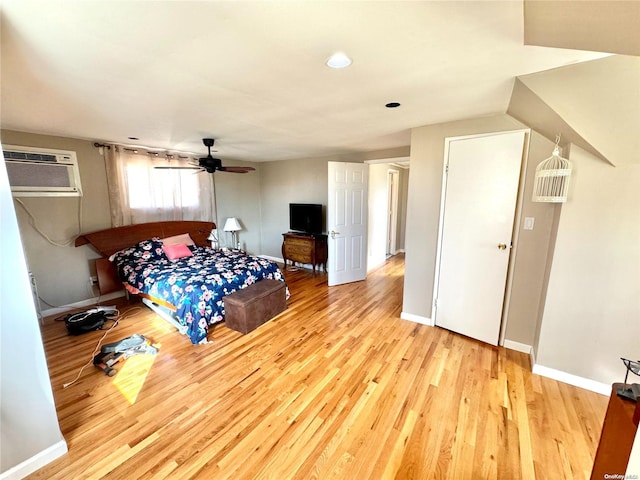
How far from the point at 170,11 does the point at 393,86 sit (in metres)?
1.34

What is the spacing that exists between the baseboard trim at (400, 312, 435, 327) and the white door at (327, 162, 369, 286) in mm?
1395

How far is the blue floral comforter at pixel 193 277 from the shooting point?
8.80 feet

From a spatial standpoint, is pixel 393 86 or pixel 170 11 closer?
pixel 170 11

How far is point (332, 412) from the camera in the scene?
71.4 inches

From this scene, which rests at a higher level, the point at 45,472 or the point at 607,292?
the point at 607,292

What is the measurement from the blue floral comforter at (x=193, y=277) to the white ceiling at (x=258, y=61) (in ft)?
5.57

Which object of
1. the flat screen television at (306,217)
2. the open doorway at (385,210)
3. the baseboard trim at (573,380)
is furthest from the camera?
the open doorway at (385,210)

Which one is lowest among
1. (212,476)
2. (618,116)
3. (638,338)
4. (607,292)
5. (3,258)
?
(212,476)

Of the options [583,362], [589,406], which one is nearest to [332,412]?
[589,406]

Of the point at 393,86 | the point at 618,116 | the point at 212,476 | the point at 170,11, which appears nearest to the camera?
the point at 170,11

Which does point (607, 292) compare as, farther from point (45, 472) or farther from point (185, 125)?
point (185, 125)

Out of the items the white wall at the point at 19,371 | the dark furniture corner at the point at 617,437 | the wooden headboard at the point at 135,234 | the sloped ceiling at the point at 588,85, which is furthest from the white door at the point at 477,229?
the wooden headboard at the point at 135,234

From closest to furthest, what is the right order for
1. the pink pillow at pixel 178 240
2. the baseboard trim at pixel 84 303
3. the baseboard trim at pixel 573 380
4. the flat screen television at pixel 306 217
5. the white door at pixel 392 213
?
the baseboard trim at pixel 573 380 → the baseboard trim at pixel 84 303 → the pink pillow at pixel 178 240 → the flat screen television at pixel 306 217 → the white door at pixel 392 213

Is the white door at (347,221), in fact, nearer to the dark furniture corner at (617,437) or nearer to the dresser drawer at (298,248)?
the dresser drawer at (298,248)
